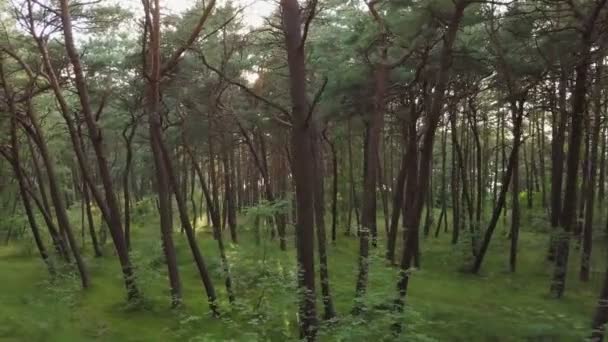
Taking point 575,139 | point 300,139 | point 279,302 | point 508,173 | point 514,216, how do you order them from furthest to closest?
1. point 514,216
2. point 508,173
3. point 575,139
4. point 279,302
5. point 300,139

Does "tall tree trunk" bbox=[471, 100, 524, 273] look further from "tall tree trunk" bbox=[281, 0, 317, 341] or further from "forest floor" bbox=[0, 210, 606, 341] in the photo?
"tall tree trunk" bbox=[281, 0, 317, 341]

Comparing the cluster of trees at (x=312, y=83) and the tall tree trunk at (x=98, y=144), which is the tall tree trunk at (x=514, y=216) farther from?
the tall tree trunk at (x=98, y=144)

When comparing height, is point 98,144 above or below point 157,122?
below

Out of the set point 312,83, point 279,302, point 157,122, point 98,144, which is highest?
point 312,83

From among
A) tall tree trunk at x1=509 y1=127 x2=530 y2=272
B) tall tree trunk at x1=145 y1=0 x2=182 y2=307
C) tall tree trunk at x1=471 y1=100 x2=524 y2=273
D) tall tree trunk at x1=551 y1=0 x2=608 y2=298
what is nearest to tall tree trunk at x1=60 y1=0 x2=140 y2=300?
tall tree trunk at x1=145 y1=0 x2=182 y2=307

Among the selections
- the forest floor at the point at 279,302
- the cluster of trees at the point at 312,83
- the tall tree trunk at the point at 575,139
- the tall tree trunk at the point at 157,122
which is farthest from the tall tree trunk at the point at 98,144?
the tall tree trunk at the point at 575,139

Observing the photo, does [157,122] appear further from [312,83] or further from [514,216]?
[514,216]

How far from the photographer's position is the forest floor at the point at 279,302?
868 cm

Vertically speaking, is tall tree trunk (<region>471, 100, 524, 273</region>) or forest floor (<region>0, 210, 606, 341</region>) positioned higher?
tall tree trunk (<region>471, 100, 524, 273</region>)

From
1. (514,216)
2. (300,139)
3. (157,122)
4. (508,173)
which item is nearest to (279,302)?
(300,139)

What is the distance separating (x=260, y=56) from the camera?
18234 millimetres

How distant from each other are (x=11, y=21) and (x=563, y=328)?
51.2 feet

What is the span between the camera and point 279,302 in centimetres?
848

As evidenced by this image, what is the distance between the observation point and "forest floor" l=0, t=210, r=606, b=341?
8.68 metres
